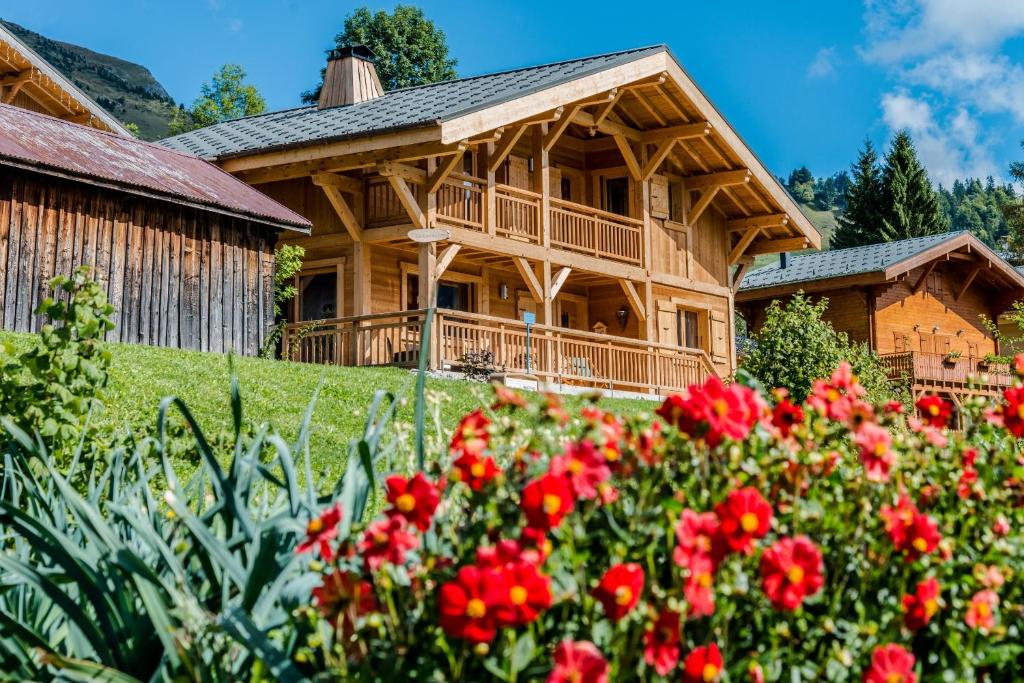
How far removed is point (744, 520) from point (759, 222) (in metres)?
24.7

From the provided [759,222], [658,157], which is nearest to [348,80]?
[658,157]

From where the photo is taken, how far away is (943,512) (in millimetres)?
2908

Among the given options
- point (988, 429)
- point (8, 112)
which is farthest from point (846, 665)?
point (8, 112)

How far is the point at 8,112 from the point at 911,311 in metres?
22.7

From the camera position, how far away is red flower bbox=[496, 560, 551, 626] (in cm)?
202

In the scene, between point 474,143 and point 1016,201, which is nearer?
point 474,143

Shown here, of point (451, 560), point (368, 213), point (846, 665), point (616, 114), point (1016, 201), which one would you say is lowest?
point (846, 665)

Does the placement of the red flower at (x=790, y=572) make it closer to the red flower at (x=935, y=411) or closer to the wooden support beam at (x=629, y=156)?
the red flower at (x=935, y=411)

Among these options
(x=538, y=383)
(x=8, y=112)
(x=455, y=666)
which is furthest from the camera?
(x=538, y=383)

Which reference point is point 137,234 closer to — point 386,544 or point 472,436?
point 472,436

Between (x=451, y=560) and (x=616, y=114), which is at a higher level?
(x=616, y=114)

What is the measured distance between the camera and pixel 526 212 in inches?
848

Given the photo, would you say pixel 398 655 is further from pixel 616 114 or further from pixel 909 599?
pixel 616 114

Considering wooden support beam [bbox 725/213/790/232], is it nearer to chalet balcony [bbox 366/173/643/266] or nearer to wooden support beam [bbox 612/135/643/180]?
chalet balcony [bbox 366/173/643/266]
